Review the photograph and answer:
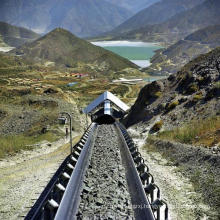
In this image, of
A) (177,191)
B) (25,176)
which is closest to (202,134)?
(177,191)

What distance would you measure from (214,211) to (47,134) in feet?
71.6

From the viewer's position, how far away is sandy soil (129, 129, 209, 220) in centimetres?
1136

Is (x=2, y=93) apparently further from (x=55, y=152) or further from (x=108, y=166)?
(x=108, y=166)

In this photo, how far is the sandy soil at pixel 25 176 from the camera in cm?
1362

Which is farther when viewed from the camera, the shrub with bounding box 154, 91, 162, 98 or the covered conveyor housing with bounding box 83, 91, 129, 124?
the shrub with bounding box 154, 91, 162, 98

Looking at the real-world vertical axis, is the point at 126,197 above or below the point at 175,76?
below

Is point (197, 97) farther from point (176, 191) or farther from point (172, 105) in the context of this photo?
point (176, 191)

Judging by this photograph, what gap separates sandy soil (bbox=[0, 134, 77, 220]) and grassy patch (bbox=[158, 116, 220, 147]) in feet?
29.8

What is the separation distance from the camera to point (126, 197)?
1134 cm

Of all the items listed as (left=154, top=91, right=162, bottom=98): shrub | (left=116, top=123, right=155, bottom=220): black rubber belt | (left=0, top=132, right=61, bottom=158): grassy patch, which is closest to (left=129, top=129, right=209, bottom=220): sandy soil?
(left=116, top=123, right=155, bottom=220): black rubber belt

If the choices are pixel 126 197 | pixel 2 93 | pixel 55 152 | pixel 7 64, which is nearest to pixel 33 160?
pixel 55 152

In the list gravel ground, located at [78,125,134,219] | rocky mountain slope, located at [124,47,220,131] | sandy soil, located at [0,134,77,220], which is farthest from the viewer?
rocky mountain slope, located at [124,47,220,131]

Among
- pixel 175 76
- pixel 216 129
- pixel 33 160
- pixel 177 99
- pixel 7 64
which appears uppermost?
pixel 7 64

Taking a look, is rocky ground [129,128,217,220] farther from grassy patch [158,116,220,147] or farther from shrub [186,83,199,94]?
shrub [186,83,199,94]
